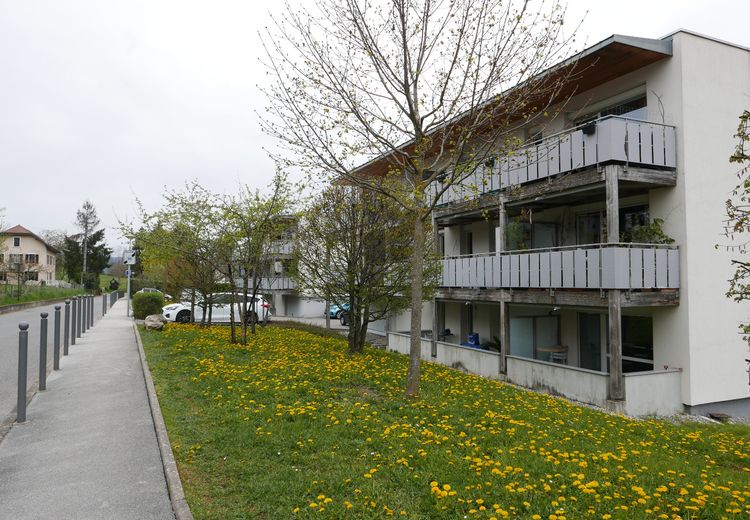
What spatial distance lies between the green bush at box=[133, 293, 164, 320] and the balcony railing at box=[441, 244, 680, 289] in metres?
15.8

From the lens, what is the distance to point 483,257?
1545cm

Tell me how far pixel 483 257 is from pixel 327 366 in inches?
266

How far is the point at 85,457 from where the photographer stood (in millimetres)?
5715

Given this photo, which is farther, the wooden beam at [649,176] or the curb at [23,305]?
the curb at [23,305]

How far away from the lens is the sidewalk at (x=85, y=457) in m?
4.52

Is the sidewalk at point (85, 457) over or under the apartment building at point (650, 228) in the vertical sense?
under

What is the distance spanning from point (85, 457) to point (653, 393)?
35.9ft

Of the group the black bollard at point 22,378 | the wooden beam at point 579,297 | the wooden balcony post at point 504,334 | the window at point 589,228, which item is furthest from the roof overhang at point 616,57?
the black bollard at point 22,378

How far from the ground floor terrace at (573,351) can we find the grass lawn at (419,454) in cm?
166

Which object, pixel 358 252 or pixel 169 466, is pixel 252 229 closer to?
pixel 358 252

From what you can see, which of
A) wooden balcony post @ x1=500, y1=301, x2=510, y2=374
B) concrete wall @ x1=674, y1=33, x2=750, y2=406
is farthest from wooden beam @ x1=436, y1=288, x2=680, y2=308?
concrete wall @ x1=674, y1=33, x2=750, y2=406

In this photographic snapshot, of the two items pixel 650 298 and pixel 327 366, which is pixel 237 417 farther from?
pixel 650 298

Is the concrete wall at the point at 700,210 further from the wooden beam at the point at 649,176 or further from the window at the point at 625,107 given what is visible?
the window at the point at 625,107

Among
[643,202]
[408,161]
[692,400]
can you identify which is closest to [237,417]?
[408,161]
